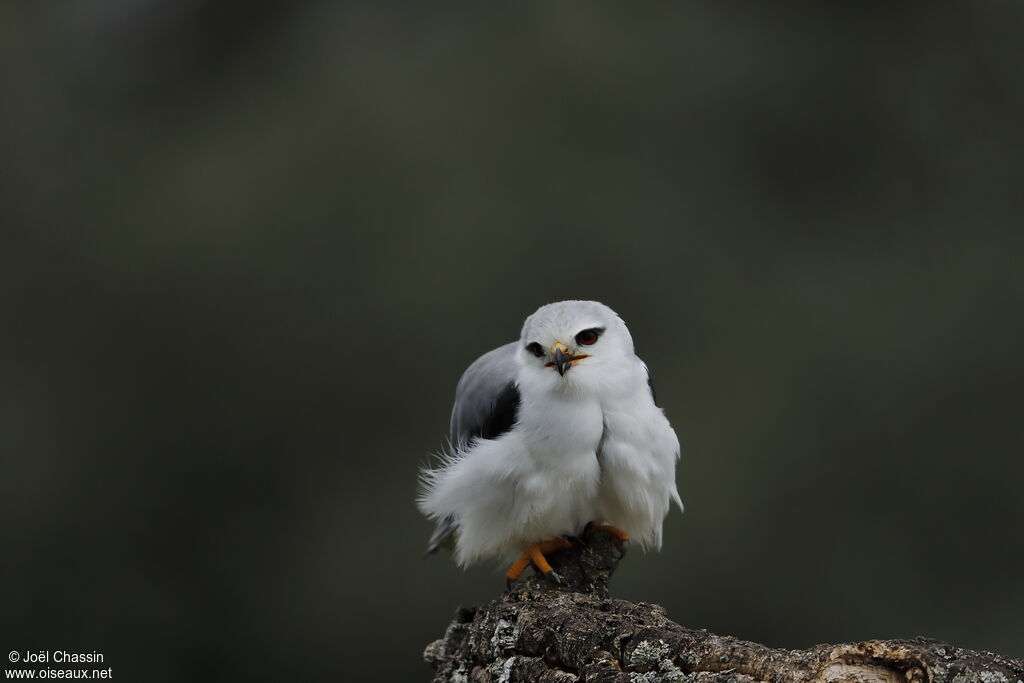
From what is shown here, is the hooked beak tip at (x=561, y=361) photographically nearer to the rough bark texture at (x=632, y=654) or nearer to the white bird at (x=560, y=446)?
the white bird at (x=560, y=446)

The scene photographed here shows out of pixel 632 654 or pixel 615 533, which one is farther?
pixel 615 533

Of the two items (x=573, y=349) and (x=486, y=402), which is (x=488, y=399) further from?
(x=573, y=349)

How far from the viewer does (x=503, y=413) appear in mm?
3223

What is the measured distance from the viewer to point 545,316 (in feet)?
10.1

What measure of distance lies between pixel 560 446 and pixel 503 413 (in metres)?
0.23

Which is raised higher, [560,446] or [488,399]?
[488,399]

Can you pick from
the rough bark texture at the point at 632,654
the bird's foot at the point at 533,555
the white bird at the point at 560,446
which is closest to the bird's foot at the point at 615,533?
the white bird at the point at 560,446

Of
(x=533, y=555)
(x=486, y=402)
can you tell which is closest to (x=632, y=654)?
(x=533, y=555)

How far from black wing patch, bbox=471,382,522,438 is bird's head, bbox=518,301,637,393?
5cm

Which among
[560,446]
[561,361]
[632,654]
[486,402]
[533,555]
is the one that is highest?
[486,402]

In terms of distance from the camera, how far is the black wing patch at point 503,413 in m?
3.20

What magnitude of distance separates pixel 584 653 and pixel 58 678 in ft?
11.1

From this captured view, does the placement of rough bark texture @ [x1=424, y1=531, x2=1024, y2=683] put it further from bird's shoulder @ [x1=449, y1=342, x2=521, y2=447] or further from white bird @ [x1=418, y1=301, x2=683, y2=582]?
bird's shoulder @ [x1=449, y1=342, x2=521, y2=447]

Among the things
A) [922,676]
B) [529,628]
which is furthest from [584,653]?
[922,676]
